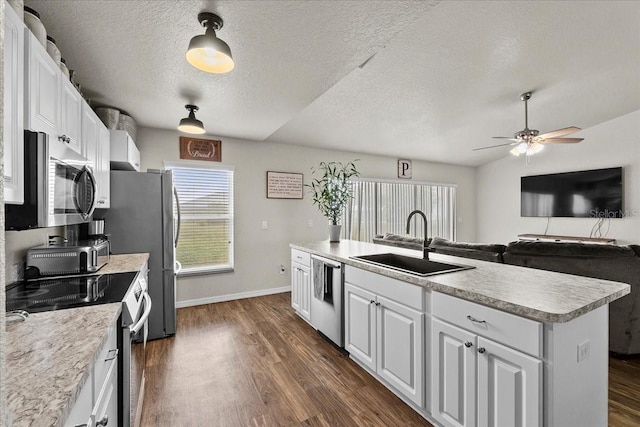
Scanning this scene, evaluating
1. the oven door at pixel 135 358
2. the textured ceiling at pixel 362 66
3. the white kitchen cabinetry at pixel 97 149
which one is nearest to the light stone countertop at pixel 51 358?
the oven door at pixel 135 358

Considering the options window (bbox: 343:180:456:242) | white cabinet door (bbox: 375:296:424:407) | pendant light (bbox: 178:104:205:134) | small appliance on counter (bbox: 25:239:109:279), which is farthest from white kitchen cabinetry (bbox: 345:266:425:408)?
window (bbox: 343:180:456:242)

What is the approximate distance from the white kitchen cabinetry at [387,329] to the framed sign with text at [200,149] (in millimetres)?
2665

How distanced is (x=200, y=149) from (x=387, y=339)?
335 cm

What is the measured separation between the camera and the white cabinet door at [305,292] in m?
3.03

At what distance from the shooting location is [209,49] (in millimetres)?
1539

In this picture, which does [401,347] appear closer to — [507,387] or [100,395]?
[507,387]

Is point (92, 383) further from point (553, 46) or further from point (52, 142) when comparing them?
point (553, 46)

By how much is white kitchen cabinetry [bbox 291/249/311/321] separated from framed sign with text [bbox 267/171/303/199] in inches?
54.3

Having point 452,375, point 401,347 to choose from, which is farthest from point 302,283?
point 452,375

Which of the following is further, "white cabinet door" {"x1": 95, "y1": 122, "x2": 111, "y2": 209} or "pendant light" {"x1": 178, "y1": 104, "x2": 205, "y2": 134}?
"pendant light" {"x1": 178, "y1": 104, "x2": 205, "y2": 134}

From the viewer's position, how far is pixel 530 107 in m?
3.96

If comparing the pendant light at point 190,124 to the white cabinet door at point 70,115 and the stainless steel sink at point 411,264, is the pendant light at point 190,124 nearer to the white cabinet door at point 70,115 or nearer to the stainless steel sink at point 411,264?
the white cabinet door at point 70,115

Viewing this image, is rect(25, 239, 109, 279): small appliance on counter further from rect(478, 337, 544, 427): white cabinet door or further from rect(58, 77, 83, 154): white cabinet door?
rect(478, 337, 544, 427): white cabinet door

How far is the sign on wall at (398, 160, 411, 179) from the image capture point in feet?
18.9
